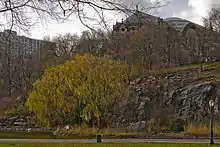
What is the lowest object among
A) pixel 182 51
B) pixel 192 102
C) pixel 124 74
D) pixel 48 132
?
pixel 48 132

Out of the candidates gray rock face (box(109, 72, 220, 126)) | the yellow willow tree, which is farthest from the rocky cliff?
the yellow willow tree

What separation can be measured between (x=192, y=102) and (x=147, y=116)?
3660 mm

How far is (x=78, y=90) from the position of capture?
3069 cm

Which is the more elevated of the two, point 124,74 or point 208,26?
point 208,26

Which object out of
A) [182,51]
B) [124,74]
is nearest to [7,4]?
[124,74]

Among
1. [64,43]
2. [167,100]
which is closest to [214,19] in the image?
[167,100]

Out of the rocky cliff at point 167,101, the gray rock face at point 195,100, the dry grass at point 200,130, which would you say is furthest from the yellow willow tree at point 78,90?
the dry grass at point 200,130

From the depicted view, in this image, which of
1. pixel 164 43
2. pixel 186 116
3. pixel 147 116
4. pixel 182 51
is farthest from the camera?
pixel 182 51

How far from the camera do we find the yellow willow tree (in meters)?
30.5

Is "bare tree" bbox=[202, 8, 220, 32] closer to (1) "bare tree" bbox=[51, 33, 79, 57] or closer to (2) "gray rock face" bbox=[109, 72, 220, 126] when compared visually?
(2) "gray rock face" bbox=[109, 72, 220, 126]

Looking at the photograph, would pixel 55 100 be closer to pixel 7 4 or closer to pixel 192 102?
pixel 192 102

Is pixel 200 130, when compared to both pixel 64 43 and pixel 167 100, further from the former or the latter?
pixel 64 43

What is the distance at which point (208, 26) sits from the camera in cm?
4675

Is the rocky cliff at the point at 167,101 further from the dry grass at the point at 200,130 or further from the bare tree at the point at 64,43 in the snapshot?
the bare tree at the point at 64,43
